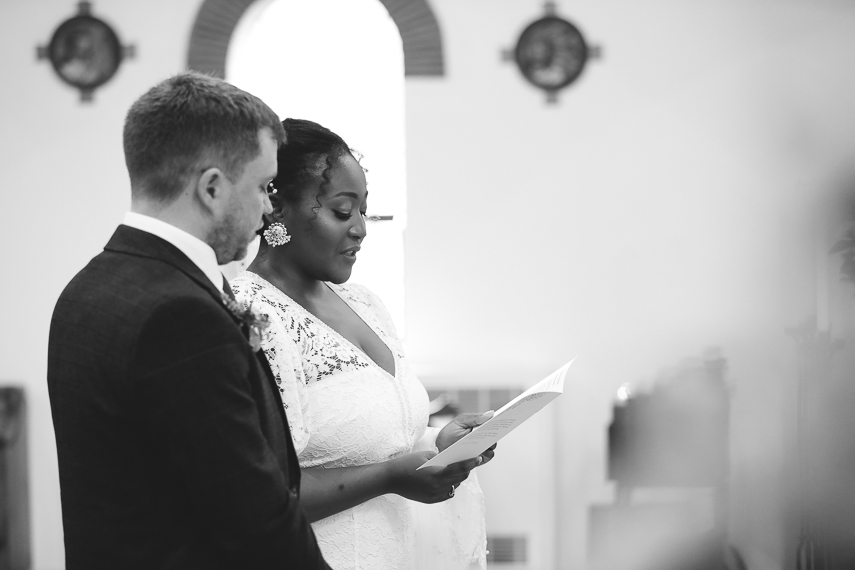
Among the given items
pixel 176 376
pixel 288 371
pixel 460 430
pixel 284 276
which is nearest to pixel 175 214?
pixel 176 376

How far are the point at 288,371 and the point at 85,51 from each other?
2812mm

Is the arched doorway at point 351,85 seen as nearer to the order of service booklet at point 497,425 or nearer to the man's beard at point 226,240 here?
the order of service booklet at point 497,425

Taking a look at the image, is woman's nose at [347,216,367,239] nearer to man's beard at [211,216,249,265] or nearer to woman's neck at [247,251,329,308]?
woman's neck at [247,251,329,308]

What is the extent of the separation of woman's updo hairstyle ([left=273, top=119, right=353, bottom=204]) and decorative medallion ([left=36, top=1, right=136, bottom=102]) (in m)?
2.40

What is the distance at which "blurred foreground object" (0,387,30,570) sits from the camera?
348 cm

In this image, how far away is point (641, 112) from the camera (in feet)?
11.9

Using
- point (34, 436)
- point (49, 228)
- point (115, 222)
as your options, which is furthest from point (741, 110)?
point (34, 436)

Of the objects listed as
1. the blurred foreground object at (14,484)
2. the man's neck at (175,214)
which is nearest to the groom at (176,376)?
the man's neck at (175,214)

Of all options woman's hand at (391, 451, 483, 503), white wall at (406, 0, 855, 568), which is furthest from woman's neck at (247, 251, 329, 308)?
white wall at (406, 0, 855, 568)

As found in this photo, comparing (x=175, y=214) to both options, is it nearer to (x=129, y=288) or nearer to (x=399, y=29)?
(x=129, y=288)

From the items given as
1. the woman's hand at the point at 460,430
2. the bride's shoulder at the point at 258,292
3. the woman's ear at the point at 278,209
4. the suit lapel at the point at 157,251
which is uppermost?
the woman's ear at the point at 278,209

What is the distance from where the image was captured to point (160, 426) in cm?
94

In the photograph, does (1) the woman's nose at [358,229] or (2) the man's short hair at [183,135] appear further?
(1) the woman's nose at [358,229]

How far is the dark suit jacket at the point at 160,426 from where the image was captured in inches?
37.0
